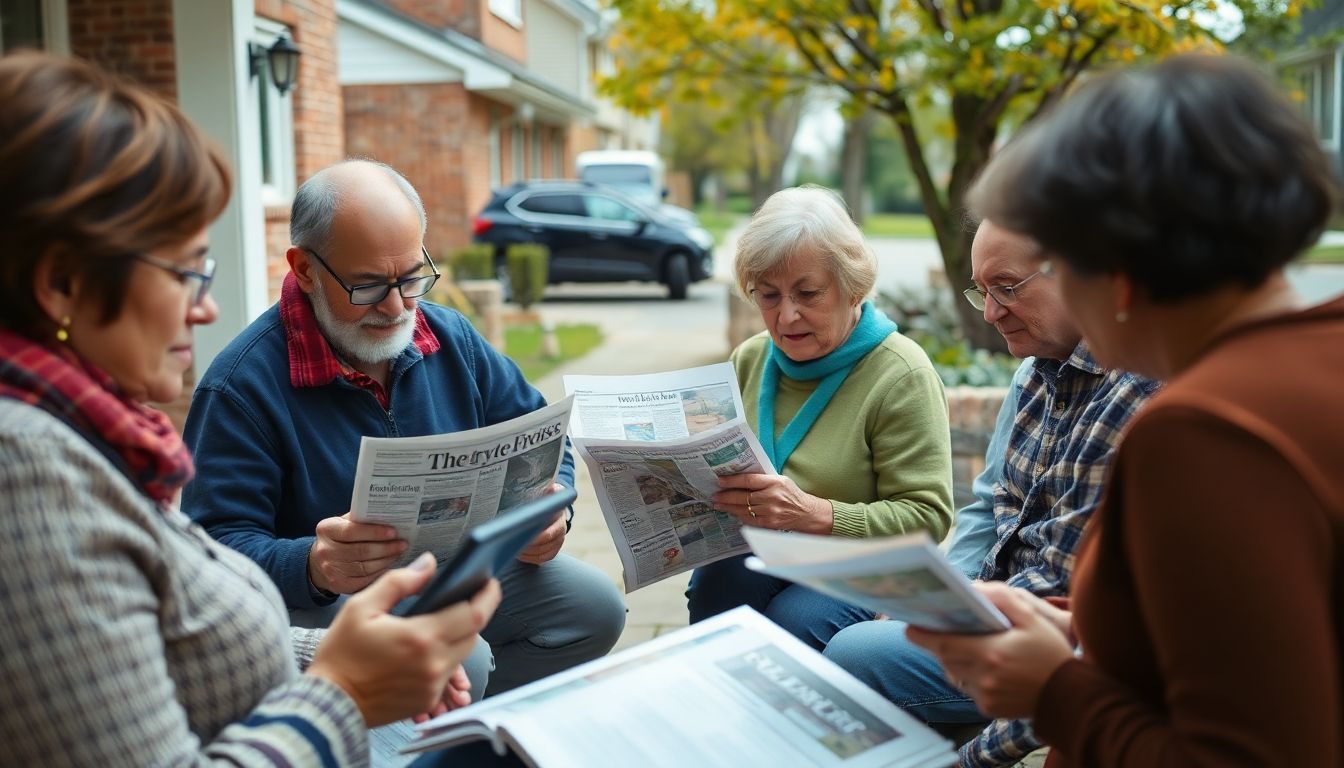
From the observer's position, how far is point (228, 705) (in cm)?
148

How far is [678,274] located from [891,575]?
52.4 feet

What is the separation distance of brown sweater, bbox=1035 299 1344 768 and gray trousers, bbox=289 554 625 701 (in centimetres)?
169

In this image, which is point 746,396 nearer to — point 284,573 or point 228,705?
point 284,573

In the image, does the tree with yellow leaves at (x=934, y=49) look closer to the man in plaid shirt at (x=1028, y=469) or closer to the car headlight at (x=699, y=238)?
the man in plaid shirt at (x=1028, y=469)

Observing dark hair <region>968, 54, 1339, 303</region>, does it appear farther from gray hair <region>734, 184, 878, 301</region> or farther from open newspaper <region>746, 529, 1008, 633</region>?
gray hair <region>734, 184, 878, 301</region>

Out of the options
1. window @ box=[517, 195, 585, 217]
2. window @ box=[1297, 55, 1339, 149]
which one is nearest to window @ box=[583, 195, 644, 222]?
window @ box=[517, 195, 585, 217]

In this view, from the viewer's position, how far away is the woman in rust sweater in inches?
46.5

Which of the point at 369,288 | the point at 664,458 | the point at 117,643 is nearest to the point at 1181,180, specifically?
the point at 117,643

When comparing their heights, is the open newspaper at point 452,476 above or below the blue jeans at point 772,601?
above

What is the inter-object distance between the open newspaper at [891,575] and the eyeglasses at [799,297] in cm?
137

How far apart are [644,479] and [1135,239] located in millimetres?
1425

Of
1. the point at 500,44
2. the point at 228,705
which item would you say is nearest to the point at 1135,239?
the point at 228,705

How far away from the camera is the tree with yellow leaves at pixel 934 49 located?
6652mm

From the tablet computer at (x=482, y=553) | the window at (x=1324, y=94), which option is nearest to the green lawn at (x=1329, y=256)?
the window at (x=1324, y=94)
